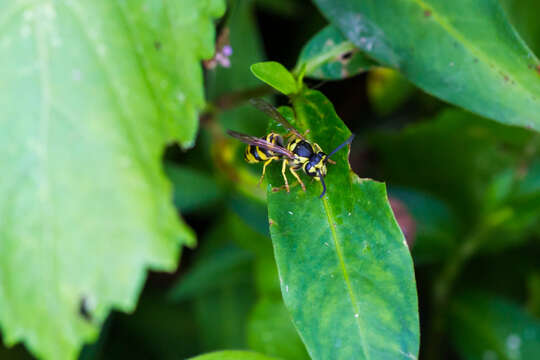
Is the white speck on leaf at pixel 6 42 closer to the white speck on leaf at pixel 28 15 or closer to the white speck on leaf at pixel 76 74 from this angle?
the white speck on leaf at pixel 28 15

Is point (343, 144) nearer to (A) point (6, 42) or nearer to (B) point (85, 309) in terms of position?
(B) point (85, 309)

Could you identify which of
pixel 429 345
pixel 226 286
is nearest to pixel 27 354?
pixel 226 286

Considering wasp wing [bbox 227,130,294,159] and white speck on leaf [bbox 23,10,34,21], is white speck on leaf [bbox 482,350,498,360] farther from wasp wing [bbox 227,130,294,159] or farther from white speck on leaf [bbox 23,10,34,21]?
white speck on leaf [bbox 23,10,34,21]

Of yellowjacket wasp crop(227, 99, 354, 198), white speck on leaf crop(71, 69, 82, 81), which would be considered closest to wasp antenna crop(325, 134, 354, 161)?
yellowjacket wasp crop(227, 99, 354, 198)

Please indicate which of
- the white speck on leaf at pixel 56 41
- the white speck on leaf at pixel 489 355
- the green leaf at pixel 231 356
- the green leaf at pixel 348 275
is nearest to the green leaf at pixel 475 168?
the white speck on leaf at pixel 489 355

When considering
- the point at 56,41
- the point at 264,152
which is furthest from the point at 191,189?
the point at 56,41
